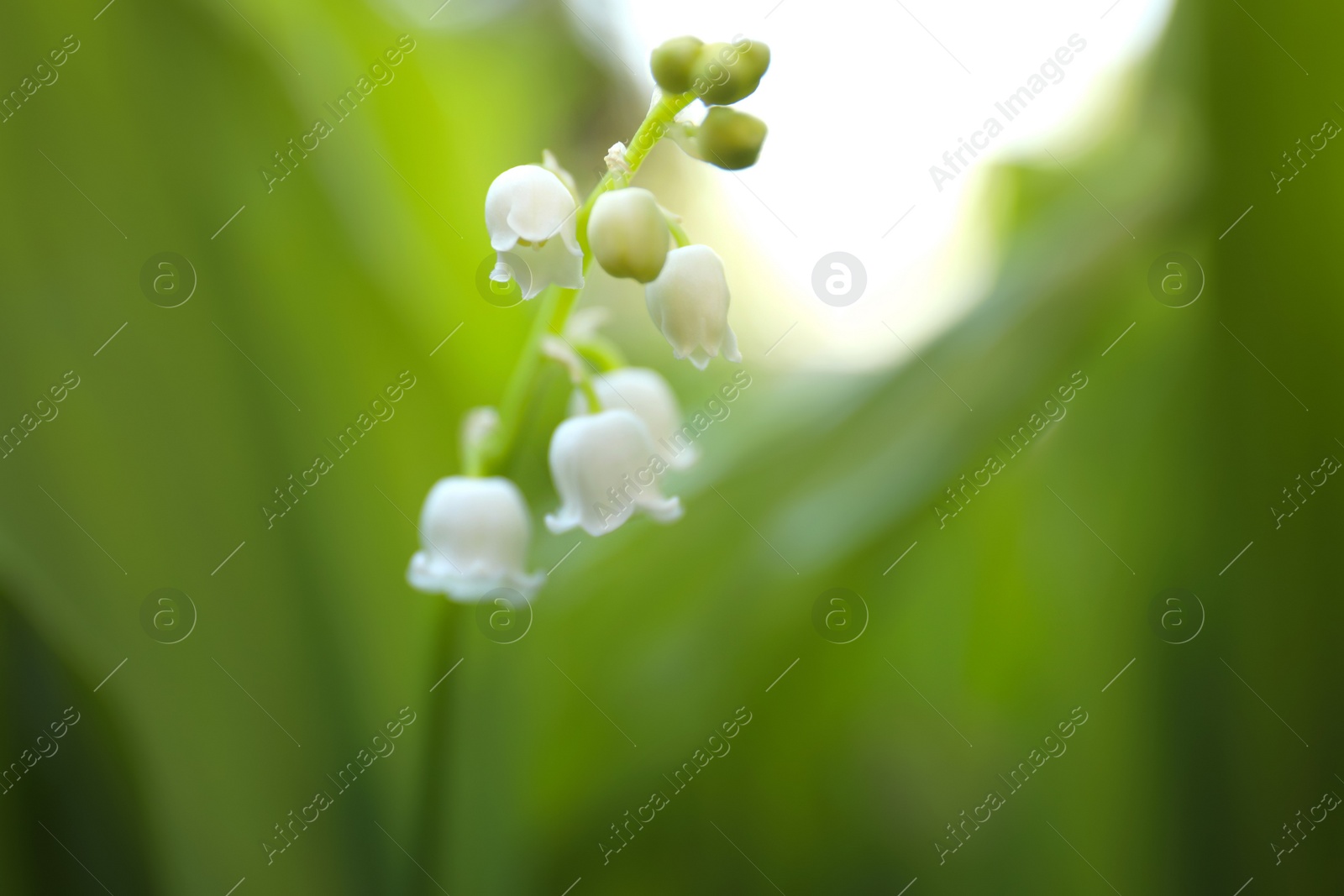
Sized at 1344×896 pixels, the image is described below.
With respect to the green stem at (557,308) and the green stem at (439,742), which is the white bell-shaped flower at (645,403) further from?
the green stem at (439,742)

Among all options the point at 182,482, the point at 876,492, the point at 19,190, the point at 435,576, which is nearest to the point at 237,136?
the point at 19,190

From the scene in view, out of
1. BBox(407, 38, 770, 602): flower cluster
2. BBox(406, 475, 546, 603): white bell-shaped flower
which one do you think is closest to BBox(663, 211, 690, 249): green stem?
BBox(407, 38, 770, 602): flower cluster

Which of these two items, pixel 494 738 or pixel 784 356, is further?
pixel 784 356

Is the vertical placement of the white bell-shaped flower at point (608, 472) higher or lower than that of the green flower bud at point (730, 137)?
lower

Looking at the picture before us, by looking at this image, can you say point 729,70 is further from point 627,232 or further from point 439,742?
point 439,742

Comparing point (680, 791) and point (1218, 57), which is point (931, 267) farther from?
point (680, 791)

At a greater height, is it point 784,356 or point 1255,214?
point 784,356

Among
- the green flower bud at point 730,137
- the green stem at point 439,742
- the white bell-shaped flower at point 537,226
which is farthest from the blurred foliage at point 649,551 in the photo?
the green flower bud at point 730,137
